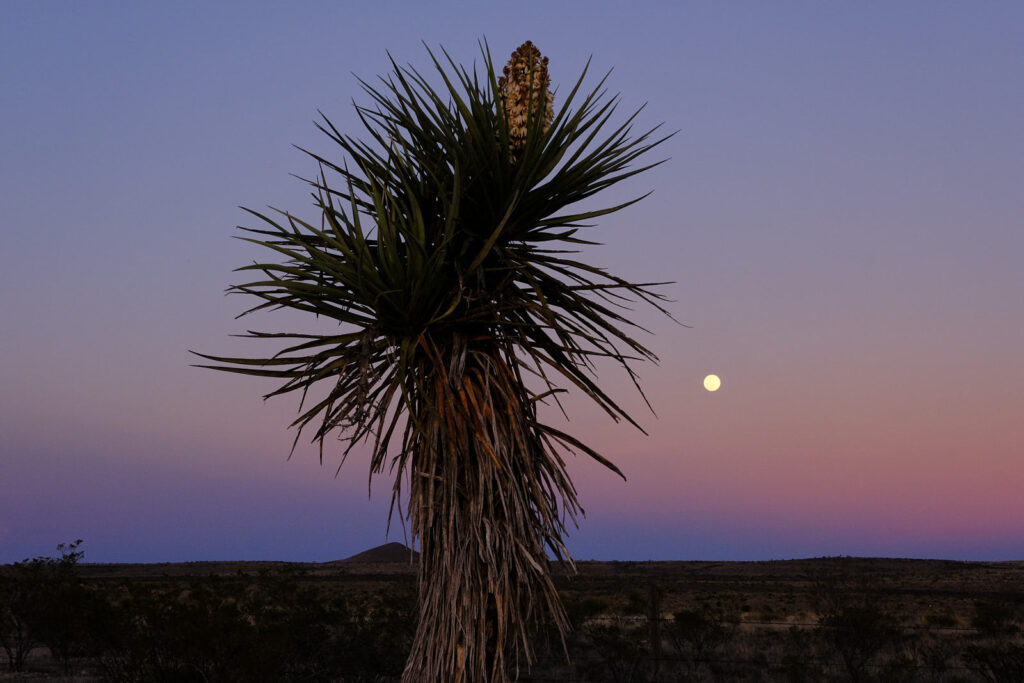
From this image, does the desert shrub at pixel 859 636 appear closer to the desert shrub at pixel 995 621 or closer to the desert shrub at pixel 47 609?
the desert shrub at pixel 995 621

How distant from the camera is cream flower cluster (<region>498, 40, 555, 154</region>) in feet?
21.8

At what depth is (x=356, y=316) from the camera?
6.16m

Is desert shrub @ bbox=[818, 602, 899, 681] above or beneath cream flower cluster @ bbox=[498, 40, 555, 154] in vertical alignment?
beneath


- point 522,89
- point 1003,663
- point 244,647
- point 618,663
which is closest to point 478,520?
point 522,89

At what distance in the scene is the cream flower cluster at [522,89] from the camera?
21.8 feet

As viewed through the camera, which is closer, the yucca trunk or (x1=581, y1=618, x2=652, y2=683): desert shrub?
the yucca trunk

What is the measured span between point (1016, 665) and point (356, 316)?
10.3 m

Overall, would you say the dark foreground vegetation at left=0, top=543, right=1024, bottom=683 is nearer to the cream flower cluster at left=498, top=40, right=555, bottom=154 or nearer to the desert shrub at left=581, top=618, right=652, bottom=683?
the desert shrub at left=581, top=618, right=652, bottom=683

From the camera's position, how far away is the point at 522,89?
21.8ft

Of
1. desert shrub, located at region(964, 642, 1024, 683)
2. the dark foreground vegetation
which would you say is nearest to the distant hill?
the dark foreground vegetation

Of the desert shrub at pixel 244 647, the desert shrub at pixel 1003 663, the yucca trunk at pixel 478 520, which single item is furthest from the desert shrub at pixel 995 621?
the yucca trunk at pixel 478 520

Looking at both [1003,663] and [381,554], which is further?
[381,554]

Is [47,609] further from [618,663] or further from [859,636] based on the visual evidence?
[859,636]

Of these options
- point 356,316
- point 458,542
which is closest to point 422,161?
point 356,316
